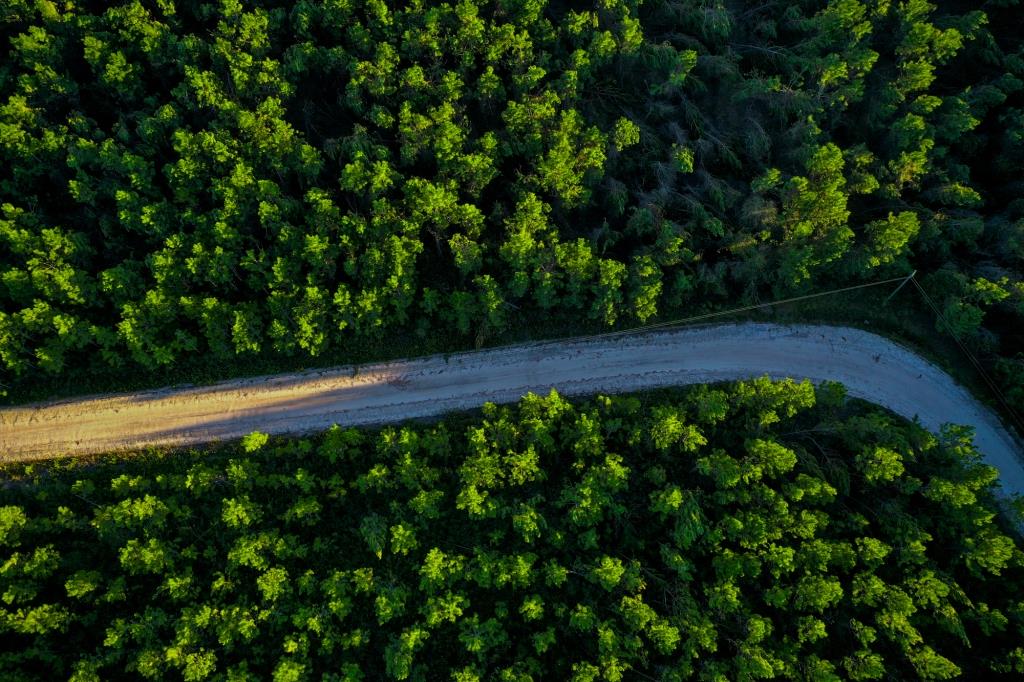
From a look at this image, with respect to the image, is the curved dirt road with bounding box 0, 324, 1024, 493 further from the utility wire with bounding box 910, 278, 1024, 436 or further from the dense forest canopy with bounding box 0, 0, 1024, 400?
the dense forest canopy with bounding box 0, 0, 1024, 400

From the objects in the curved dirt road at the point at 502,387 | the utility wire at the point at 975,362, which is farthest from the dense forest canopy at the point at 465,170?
the curved dirt road at the point at 502,387

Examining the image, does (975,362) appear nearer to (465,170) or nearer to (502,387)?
(502,387)

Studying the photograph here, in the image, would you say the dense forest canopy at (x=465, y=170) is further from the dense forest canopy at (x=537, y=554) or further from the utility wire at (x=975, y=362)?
the dense forest canopy at (x=537, y=554)

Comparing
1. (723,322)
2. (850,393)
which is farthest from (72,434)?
(850,393)

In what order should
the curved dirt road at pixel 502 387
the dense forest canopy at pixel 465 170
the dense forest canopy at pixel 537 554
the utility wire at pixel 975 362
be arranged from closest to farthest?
the dense forest canopy at pixel 537 554 < the dense forest canopy at pixel 465 170 < the curved dirt road at pixel 502 387 < the utility wire at pixel 975 362

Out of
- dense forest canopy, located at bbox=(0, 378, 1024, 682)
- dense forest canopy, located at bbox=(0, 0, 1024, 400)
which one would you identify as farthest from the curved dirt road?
dense forest canopy, located at bbox=(0, 0, 1024, 400)

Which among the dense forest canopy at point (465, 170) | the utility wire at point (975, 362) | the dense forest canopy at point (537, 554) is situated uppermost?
the dense forest canopy at point (465, 170)

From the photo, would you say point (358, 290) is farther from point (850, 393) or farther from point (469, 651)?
point (850, 393)
